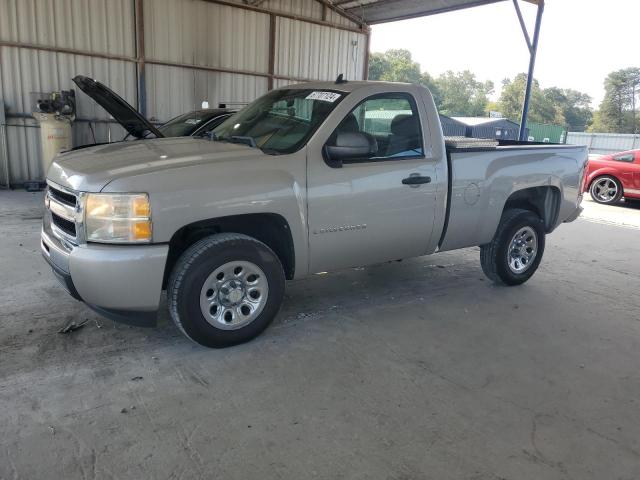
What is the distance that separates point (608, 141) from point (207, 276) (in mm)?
42615

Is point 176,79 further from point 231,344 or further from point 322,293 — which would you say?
point 231,344

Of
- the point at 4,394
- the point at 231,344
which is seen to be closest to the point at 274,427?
the point at 231,344

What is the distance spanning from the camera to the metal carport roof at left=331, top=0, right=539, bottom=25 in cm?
1218

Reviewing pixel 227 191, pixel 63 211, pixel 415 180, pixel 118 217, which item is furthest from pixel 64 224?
pixel 415 180

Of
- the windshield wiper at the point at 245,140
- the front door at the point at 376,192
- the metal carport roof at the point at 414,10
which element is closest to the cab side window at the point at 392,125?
the front door at the point at 376,192

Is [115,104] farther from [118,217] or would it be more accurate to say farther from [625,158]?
[625,158]

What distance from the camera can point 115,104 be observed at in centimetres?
613

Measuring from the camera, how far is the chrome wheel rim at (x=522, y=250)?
17.3 feet

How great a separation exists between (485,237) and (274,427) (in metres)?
3.04

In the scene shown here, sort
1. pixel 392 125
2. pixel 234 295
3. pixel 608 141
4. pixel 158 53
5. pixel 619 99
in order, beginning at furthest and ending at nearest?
pixel 619 99
pixel 608 141
pixel 158 53
pixel 392 125
pixel 234 295

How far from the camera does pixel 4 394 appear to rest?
2971 mm

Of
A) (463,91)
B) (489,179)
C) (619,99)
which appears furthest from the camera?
(463,91)

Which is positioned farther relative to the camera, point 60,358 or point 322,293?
point 322,293

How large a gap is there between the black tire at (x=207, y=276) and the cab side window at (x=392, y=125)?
123 cm
